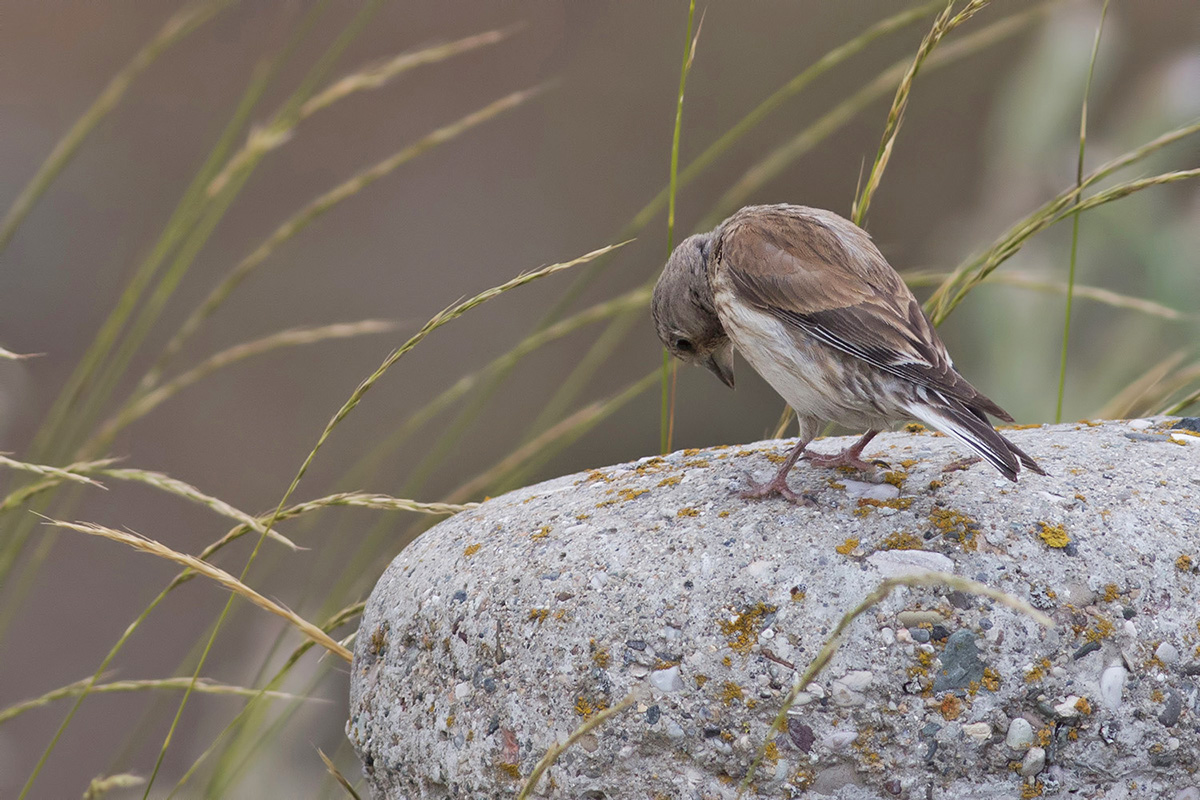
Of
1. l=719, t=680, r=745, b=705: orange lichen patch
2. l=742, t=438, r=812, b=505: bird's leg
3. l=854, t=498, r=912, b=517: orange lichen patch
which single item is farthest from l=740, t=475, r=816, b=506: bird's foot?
l=719, t=680, r=745, b=705: orange lichen patch

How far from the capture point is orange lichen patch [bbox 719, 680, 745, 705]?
1737mm

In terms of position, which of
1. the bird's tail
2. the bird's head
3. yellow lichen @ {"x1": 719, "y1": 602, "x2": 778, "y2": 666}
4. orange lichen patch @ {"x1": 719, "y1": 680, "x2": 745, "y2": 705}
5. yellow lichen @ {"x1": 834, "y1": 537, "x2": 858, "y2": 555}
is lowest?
orange lichen patch @ {"x1": 719, "y1": 680, "x2": 745, "y2": 705}

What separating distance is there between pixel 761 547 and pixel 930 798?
51 cm

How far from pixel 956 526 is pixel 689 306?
1113mm

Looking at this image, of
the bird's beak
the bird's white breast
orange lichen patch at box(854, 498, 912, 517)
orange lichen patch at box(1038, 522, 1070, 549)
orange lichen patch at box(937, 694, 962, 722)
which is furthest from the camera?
the bird's beak

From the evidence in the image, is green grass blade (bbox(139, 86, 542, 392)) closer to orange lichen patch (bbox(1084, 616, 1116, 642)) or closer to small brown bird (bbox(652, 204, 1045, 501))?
small brown bird (bbox(652, 204, 1045, 501))

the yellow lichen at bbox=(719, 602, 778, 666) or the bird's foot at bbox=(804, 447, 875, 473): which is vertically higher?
the bird's foot at bbox=(804, 447, 875, 473)

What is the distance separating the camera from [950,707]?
5.55 feet

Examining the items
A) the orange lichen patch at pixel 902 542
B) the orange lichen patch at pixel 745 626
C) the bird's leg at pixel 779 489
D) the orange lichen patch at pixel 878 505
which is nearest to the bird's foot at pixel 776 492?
the bird's leg at pixel 779 489

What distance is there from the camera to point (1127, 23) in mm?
6539

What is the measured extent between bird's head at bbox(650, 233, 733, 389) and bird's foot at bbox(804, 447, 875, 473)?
21.0 inches

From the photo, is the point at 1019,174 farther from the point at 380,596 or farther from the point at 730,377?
the point at 380,596

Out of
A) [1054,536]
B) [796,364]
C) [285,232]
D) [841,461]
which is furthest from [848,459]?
[285,232]

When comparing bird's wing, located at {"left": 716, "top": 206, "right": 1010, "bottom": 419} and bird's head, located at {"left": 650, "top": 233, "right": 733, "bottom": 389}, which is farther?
bird's head, located at {"left": 650, "top": 233, "right": 733, "bottom": 389}
